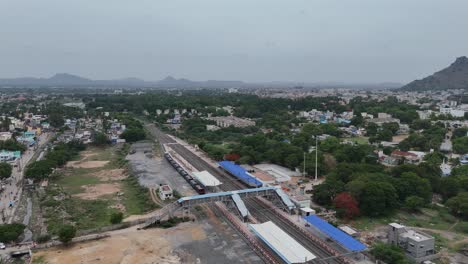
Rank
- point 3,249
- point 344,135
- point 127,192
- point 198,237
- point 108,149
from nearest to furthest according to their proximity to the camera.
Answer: point 3,249, point 198,237, point 127,192, point 108,149, point 344,135

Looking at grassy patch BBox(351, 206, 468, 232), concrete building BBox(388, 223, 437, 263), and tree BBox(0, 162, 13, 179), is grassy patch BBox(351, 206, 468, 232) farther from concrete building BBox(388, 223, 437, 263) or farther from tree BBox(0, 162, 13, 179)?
tree BBox(0, 162, 13, 179)

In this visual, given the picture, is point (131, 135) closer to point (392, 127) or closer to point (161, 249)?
point (161, 249)

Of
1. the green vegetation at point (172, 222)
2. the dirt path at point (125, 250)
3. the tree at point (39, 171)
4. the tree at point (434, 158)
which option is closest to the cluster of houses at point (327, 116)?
the tree at point (434, 158)

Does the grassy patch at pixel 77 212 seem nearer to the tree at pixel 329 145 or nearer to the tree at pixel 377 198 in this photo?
the tree at pixel 377 198

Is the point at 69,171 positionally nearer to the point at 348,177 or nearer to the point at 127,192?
the point at 127,192

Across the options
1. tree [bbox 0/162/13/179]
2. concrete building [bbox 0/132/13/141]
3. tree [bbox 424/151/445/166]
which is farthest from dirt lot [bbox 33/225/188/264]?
concrete building [bbox 0/132/13/141]

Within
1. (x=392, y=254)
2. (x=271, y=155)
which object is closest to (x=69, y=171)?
(x=271, y=155)

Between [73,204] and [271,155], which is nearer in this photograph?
[73,204]
